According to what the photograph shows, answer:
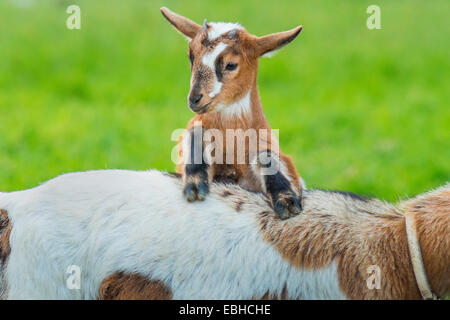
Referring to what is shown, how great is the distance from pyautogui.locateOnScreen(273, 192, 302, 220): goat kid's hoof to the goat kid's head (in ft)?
3.17

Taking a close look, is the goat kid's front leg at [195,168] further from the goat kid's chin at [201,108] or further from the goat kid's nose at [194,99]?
the goat kid's nose at [194,99]

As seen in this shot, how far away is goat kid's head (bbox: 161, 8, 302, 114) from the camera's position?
213 inches

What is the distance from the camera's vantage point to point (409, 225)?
4656mm

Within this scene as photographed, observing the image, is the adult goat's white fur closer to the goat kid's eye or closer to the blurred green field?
the goat kid's eye

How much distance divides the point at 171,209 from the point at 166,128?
22.8 ft

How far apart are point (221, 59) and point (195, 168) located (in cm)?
86

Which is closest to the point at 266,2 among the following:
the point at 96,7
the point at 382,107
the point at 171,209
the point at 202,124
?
the point at 96,7

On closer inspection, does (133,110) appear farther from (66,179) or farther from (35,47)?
(66,179)

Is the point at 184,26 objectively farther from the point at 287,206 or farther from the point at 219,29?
the point at 287,206

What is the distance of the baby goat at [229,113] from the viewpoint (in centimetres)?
542

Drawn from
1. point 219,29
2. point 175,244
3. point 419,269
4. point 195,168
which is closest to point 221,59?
point 219,29

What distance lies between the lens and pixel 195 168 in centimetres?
529

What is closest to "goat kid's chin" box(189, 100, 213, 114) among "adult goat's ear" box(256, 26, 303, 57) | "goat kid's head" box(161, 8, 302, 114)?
"goat kid's head" box(161, 8, 302, 114)
